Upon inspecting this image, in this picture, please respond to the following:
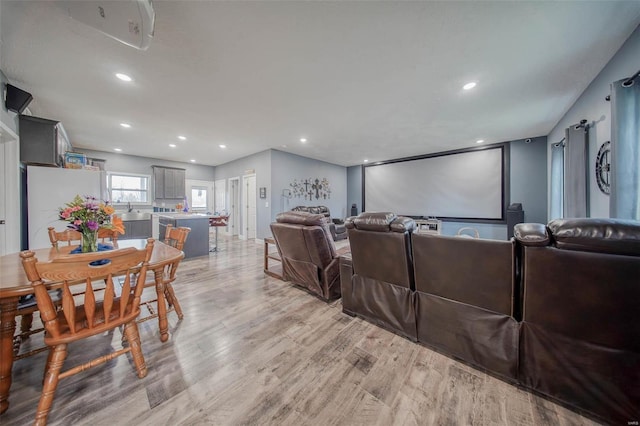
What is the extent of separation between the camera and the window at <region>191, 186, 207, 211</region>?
26.6 ft

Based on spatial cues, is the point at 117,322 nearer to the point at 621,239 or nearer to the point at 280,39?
the point at 280,39

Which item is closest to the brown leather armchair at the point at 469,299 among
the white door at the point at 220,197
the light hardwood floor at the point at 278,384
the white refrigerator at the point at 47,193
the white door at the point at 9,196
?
the light hardwood floor at the point at 278,384

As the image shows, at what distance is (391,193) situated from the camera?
24.8ft

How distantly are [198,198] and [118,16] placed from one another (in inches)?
306

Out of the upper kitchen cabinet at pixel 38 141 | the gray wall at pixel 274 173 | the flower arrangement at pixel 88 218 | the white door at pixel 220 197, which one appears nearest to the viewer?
the flower arrangement at pixel 88 218

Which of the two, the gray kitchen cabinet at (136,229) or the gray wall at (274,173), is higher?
the gray wall at (274,173)

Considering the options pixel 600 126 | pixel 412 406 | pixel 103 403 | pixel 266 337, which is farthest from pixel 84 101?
pixel 600 126

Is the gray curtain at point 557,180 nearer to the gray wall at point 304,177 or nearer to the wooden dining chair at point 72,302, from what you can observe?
the gray wall at point 304,177

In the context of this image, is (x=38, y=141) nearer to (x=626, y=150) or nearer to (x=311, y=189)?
(x=311, y=189)

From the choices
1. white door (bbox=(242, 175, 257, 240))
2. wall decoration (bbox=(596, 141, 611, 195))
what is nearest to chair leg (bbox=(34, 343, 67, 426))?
wall decoration (bbox=(596, 141, 611, 195))

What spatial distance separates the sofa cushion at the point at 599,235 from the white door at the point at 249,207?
6.38 m

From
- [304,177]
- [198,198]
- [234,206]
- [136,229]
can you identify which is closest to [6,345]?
[136,229]

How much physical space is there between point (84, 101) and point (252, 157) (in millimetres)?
3778

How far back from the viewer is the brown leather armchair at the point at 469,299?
54.4 inches
